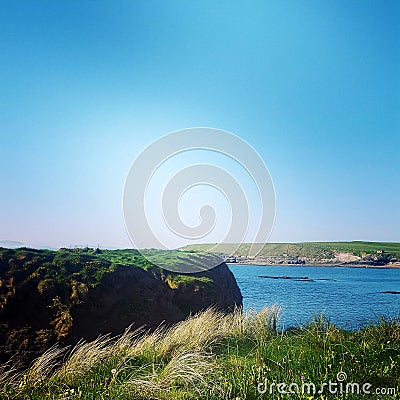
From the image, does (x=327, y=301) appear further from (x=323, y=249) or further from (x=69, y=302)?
(x=323, y=249)

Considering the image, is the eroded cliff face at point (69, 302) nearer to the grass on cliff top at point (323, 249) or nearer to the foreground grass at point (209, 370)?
the foreground grass at point (209, 370)

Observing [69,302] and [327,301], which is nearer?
[69,302]

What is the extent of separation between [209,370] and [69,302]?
3.95 metres

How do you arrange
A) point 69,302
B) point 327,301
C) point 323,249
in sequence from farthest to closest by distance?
point 323,249, point 327,301, point 69,302

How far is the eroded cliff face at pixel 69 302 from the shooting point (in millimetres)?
7328

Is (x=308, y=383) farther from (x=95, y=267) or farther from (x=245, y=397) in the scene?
(x=95, y=267)

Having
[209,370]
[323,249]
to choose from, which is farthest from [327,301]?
[323,249]

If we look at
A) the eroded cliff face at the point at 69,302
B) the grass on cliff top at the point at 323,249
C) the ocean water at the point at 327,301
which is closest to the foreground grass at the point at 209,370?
the eroded cliff face at the point at 69,302

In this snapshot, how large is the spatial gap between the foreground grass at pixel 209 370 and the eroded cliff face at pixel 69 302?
2.81 ft

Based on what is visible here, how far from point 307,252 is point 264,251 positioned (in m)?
11.2

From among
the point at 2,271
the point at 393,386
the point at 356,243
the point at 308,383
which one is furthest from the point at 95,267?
the point at 356,243

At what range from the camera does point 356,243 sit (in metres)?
110

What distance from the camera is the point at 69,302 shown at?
26.2ft

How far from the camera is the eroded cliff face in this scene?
24.0 ft
